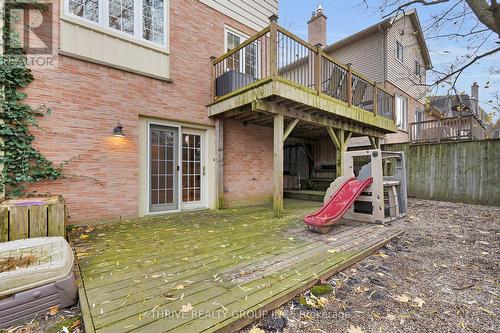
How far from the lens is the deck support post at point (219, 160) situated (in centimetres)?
627

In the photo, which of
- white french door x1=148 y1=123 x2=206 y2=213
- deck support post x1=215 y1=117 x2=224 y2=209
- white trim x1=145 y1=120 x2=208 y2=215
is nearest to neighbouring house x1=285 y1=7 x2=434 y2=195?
deck support post x1=215 y1=117 x2=224 y2=209

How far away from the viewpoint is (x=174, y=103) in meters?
5.55

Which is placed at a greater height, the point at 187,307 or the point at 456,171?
the point at 456,171

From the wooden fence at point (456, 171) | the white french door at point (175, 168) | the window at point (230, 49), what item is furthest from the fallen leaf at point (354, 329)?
the wooden fence at point (456, 171)

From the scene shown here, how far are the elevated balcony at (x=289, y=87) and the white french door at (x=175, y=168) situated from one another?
1048mm

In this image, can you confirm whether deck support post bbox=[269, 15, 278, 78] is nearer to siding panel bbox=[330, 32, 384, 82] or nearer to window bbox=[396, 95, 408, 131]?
siding panel bbox=[330, 32, 384, 82]

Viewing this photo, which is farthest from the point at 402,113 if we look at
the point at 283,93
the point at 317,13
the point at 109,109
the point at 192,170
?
the point at 109,109

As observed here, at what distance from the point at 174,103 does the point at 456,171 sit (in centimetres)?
907

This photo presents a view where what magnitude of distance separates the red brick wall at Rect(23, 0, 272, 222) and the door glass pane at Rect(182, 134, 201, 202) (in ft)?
1.85

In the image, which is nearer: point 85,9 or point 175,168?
point 85,9

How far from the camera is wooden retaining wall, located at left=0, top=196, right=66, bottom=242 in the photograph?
103 inches

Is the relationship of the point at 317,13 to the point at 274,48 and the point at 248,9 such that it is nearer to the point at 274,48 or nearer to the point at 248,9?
the point at 248,9

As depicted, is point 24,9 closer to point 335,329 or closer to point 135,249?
point 135,249

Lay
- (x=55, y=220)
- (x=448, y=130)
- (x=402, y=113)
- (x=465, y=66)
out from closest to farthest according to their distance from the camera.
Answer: (x=55, y=220), (x=465, y=66), (x=448, y=130), (x=402, y=113)
